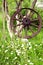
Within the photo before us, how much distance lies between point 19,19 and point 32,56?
6.12 feet

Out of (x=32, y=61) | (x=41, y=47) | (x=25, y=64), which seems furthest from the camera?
(x=41, y=47)

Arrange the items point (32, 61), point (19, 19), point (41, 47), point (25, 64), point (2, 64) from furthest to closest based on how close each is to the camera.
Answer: point (19, 19), point (41, 47), point (2, 64), point (32, 61), point (25, 64)

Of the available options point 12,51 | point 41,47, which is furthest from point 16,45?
point 41,47

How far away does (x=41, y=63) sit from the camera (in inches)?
189

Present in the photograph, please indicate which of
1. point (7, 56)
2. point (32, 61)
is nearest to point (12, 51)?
point (7, 56)

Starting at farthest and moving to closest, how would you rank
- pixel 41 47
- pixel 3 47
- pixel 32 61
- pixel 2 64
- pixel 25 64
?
pixel 41 47
pixel 3 47
pixel 2 64
pixel 32 61
pixel 25 64

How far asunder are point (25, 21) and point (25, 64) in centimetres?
241

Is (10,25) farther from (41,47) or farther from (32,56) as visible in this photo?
(32,56)

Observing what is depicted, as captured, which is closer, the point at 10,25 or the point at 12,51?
the point at 12,51

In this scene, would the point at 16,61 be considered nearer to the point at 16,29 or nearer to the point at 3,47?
the point at 3,47

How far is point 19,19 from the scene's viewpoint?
6582 millimetres

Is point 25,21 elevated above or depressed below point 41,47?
above

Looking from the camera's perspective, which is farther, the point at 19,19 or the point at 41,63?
the point at 19,19

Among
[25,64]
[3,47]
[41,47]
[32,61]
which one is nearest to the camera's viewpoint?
[25,64]
